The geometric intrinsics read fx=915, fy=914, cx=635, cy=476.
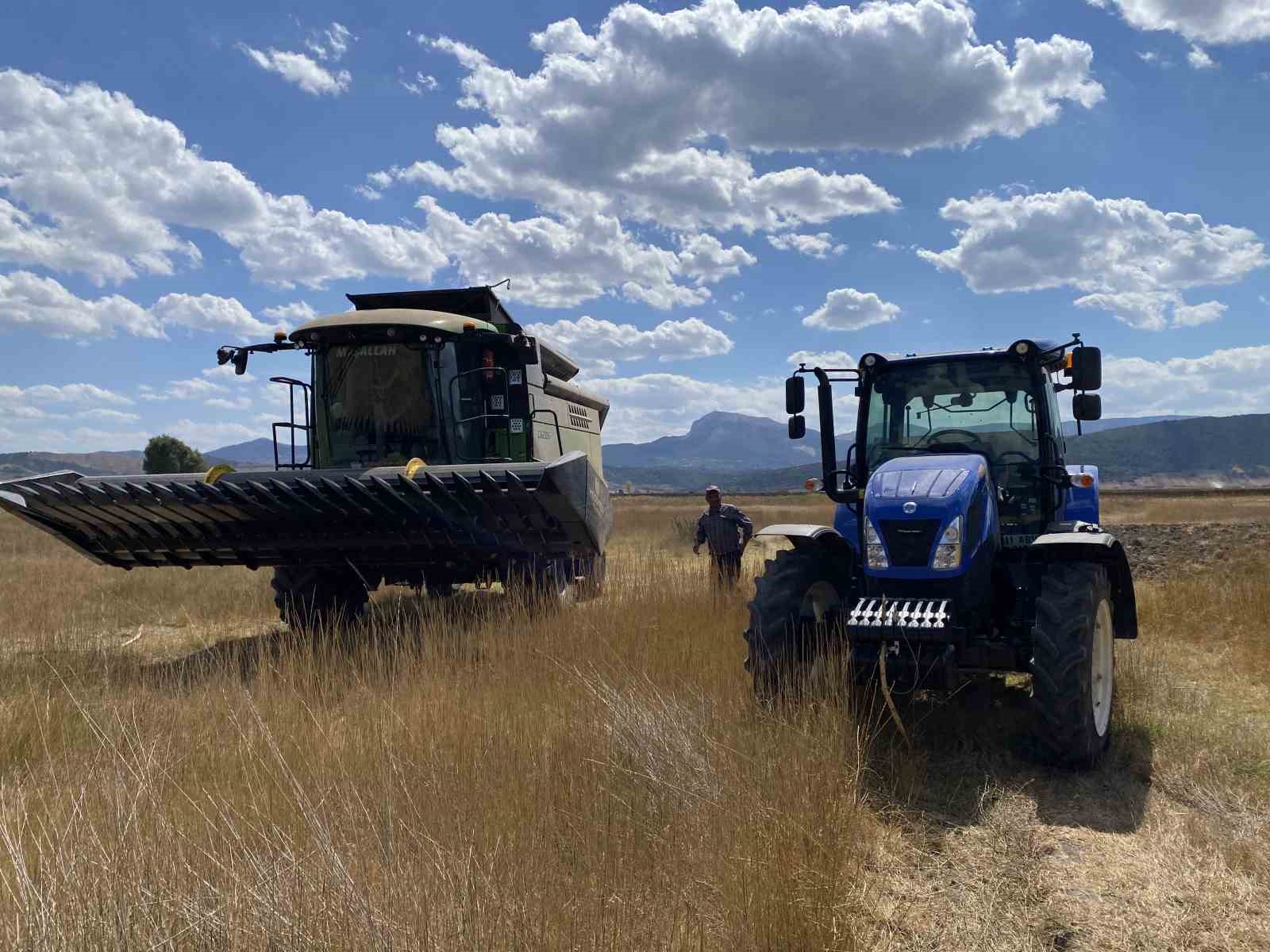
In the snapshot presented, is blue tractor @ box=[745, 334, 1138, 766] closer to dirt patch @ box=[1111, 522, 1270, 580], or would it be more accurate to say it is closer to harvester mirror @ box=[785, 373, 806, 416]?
harvester mirror @ box=[785, 373, 806, 416]

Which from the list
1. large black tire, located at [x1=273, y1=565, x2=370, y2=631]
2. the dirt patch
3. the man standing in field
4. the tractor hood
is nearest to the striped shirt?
the man standing in field

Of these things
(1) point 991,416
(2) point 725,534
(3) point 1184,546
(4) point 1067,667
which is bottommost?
(3) point 1184,546

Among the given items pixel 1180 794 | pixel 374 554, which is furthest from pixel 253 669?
pixel 1180 794

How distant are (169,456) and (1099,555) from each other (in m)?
60.7

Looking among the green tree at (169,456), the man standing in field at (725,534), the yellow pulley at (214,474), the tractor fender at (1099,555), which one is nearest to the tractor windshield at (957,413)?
the tractor fender at (1099,555)

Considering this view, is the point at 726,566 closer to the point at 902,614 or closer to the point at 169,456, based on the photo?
the point at 902,614

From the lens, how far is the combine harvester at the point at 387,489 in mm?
7375

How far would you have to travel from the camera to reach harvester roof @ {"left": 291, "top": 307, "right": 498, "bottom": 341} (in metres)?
8.88

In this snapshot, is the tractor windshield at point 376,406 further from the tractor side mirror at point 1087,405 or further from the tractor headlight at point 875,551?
the tractor side mirror at point 1087,405

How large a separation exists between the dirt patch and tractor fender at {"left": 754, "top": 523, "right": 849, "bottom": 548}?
8682 millimetres

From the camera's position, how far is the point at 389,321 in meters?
8.88

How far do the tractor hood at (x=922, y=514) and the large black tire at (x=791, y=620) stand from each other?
44 centimetres

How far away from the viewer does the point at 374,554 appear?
817 centimetres

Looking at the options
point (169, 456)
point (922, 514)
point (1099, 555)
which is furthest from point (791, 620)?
point (169, 456)
